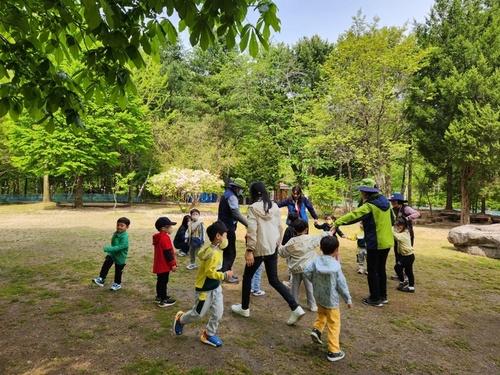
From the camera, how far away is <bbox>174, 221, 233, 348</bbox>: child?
404cm

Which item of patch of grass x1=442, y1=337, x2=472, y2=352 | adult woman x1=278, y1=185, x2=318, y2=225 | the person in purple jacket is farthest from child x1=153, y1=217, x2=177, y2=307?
the person in purple jacket

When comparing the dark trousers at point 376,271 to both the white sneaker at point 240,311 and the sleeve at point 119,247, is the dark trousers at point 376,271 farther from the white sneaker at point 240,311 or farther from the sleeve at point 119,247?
the sleeve at point 119,247

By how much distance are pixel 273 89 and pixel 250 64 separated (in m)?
2.91

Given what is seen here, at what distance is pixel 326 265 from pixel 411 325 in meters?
1.94

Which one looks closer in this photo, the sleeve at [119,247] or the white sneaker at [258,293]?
the sleeve at [119,247]

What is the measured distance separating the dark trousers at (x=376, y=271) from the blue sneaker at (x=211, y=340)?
2.72 metres

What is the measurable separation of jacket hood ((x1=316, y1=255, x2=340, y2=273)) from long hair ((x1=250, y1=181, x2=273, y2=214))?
102 centimetres

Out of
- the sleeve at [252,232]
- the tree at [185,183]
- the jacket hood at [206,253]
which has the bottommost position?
the jacket hood at [206,253]

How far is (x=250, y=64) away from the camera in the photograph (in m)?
32.2

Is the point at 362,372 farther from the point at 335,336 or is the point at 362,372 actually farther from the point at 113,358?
the point at 113,358

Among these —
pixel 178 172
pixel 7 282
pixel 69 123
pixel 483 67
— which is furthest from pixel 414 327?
pixel 178 172

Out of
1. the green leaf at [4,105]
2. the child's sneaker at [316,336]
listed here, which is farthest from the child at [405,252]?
the green leaf at [4,105]

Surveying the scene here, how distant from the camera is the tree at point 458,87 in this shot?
1797 cm

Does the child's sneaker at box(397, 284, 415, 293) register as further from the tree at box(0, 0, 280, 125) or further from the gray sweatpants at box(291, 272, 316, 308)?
the tree at box(0, 0, 280, 125)
